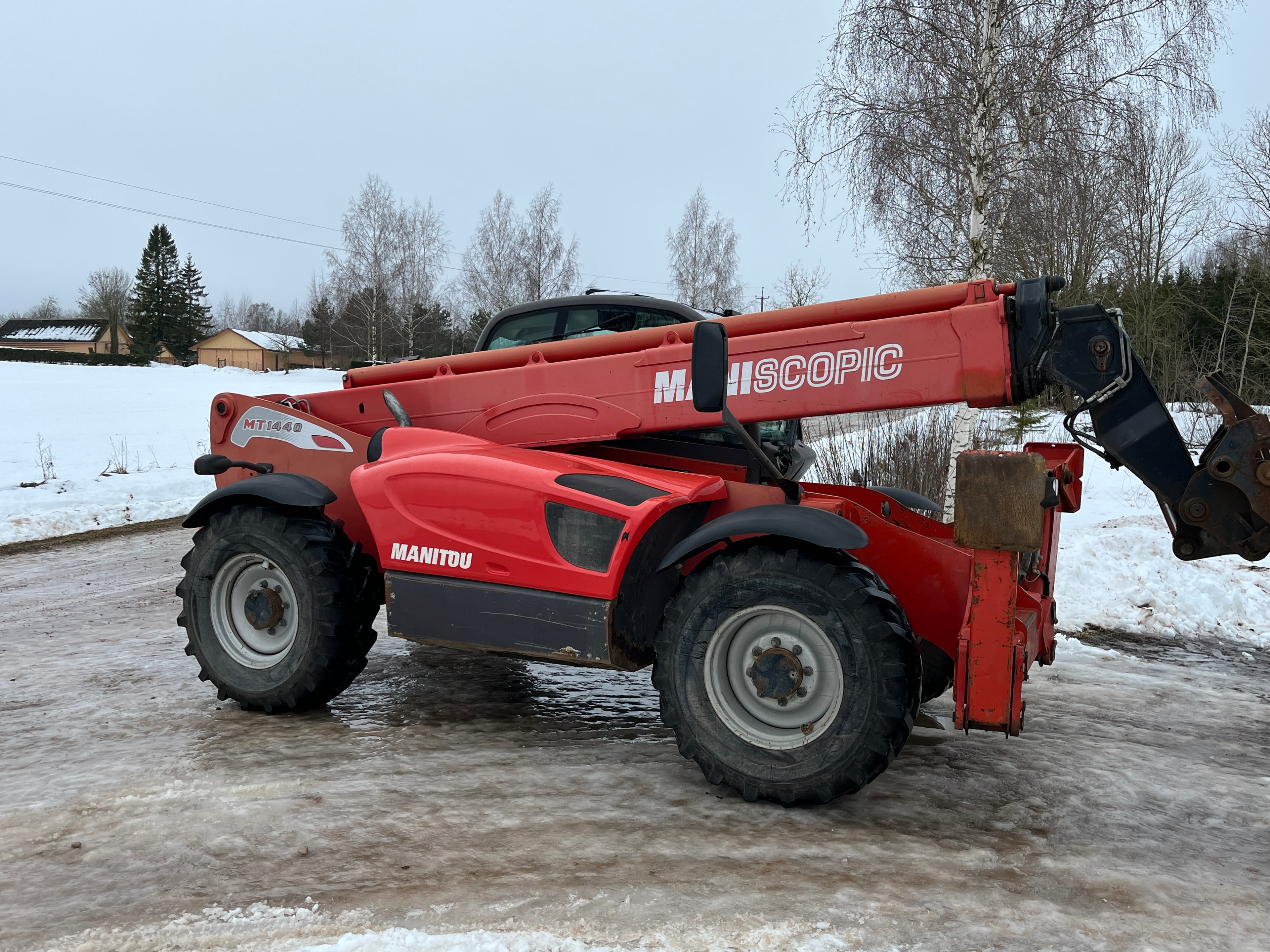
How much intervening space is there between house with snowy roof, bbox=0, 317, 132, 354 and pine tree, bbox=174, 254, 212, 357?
4.97 metres

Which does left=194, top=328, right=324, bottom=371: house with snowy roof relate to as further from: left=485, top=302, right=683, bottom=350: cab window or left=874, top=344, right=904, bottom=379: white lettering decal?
left=874, top=344, right=904, bottom=379: white lettering decal

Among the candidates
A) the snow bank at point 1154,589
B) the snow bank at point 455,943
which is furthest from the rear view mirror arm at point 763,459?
the snow bank at point 1154,589

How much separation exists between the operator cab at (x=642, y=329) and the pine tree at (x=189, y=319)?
2628 inches

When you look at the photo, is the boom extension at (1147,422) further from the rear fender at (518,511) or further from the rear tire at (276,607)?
the rear tire at (276,607)

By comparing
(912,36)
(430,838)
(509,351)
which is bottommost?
(430,838)

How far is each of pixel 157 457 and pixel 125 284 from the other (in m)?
77.5

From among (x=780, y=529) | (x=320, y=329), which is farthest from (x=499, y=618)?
(x=320, y=329)

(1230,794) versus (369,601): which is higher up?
(369,601)

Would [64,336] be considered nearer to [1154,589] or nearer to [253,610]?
[253,610]

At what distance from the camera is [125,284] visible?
3339 inches

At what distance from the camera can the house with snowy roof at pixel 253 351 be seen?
7588 centimetres

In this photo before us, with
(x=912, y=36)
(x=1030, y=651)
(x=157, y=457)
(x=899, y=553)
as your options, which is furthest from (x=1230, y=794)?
(x=157, y=457)

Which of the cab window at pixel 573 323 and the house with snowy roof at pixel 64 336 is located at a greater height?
the house with snowy roof at pixel 64 336

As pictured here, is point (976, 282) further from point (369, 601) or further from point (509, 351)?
point (369, 601)
